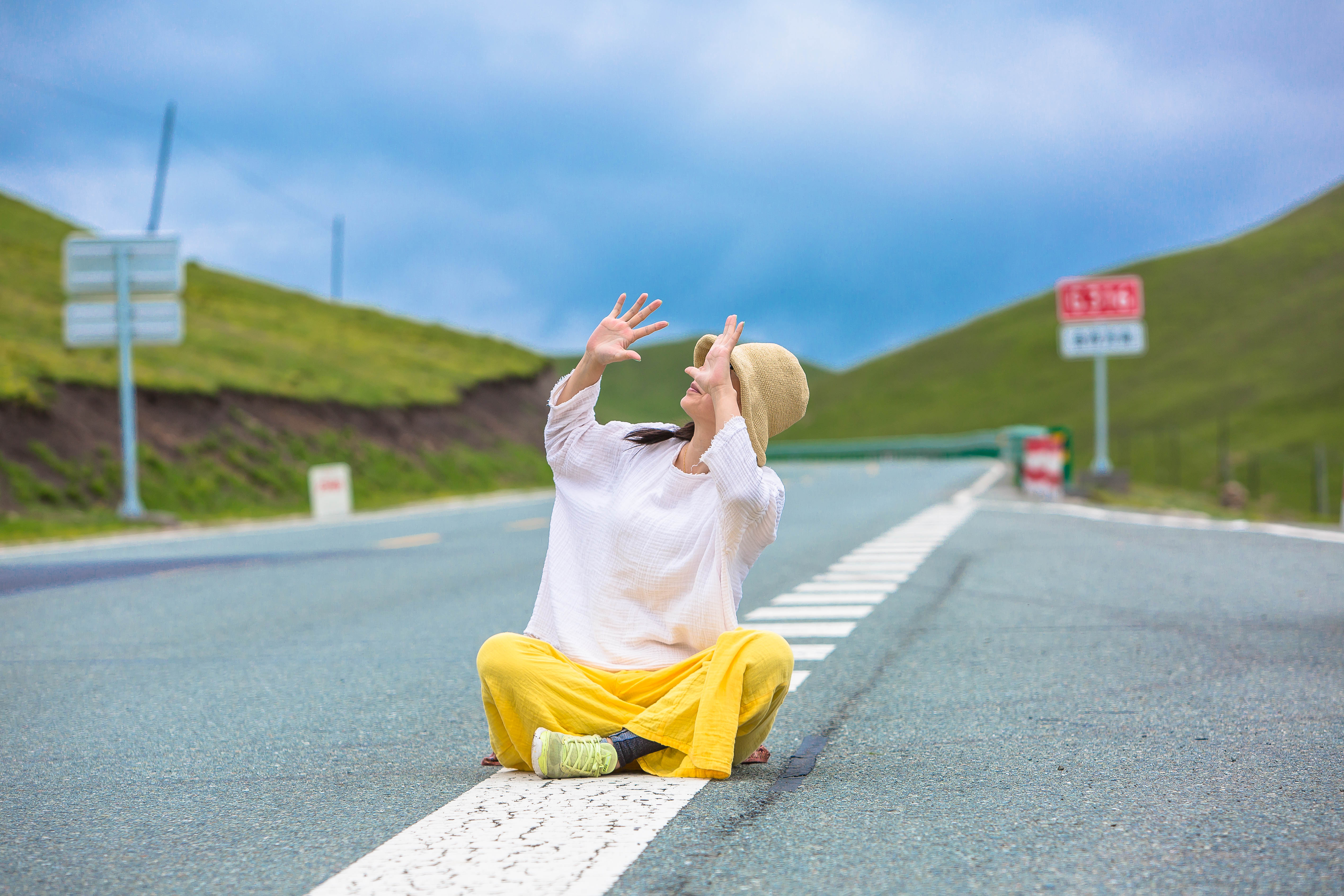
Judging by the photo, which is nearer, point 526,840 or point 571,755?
point 526,840

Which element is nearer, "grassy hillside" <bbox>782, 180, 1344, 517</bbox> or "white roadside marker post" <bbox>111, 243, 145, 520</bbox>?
"white roadside marker post" <bbox>111, 243, 145, 520</bbox>

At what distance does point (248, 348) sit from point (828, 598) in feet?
113

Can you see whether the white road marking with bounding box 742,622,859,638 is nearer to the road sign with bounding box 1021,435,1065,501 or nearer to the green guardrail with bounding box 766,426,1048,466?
the road sign with bounding box 1021,435,1065,501

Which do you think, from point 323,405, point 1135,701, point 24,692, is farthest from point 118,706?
point 323,405

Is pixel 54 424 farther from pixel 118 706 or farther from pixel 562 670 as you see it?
pixel 562 670

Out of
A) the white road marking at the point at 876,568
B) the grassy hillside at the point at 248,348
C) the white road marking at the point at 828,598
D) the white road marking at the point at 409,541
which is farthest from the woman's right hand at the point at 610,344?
the grassy hillside at the point at 248,348

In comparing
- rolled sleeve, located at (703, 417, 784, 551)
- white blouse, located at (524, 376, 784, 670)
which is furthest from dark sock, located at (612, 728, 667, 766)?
rolled sleeve, located at (703, 417, 784, 551)

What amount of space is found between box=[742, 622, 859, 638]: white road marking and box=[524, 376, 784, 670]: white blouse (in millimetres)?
3780

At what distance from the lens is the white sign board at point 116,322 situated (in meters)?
25.8

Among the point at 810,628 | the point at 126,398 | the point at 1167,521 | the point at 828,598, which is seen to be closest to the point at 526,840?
the point at 810,628

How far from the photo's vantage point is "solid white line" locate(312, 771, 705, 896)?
3242 mm

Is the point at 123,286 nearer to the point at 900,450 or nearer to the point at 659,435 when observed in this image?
the point at 659,435

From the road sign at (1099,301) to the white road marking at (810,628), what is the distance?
25.1 m

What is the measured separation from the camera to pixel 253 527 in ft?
72.7
